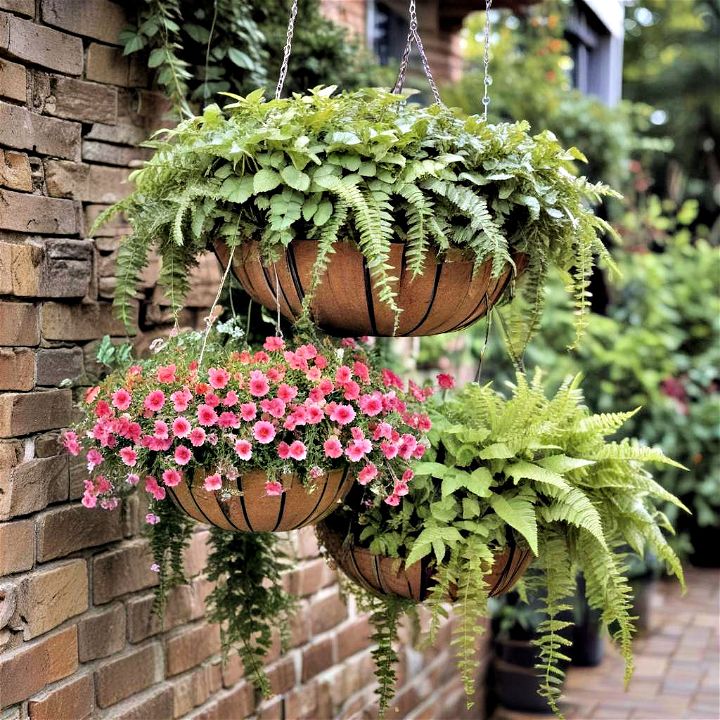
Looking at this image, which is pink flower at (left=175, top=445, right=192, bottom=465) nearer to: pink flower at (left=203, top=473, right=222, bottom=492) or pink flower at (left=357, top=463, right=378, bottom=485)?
pink flower at (left=203, top=473, right=222, bottom=492)

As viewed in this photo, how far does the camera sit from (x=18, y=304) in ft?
6.37

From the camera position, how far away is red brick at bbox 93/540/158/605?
2.13 meters

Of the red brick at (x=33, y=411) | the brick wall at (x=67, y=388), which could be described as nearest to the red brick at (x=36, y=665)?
the brick wall at (x=67, y=388)

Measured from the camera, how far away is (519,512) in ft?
6.05

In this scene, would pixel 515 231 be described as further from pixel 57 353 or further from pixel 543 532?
pixel 57 353

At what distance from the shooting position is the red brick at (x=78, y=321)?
2029 mm

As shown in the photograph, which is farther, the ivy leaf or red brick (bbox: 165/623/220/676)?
red brick (bbox: 165/623/220/676)

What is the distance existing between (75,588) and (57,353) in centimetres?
48

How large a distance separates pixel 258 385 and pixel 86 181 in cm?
75

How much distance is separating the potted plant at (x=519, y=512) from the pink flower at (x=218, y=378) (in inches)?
16.5

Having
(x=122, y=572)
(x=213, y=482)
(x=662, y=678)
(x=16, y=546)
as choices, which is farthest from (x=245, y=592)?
(x=662, y=678)

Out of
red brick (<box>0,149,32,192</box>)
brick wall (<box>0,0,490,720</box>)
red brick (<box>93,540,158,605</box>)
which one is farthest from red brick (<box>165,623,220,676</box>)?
red brick (<box>0,149,32,192</box>)

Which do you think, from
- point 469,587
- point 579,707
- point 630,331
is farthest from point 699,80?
point 469,587

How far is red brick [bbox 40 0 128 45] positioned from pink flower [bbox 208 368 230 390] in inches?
33.3
